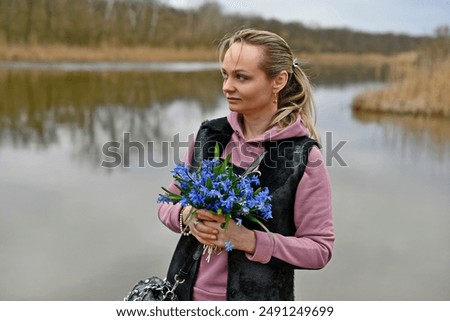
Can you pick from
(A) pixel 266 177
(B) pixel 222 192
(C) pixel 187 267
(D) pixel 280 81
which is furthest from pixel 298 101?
(C) pixel 187 267

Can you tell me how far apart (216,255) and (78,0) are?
278 inches

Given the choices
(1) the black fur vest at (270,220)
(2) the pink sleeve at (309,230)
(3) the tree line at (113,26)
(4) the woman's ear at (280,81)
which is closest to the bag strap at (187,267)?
(1) the black fur vest at (270,220)

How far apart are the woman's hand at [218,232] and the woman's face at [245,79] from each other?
0.22 meters

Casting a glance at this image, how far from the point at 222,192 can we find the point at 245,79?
0.24 meters

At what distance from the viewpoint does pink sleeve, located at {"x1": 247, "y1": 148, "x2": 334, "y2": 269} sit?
3.88 ft

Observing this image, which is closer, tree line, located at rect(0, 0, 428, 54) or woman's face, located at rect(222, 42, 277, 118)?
woman's face, located at rect(222, 42, 277, 118)

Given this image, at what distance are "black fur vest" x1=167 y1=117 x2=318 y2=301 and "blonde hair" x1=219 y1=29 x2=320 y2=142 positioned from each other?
0.18 ft

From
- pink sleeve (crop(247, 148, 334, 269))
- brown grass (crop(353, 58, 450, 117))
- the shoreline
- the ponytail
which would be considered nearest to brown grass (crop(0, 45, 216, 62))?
the shoreline

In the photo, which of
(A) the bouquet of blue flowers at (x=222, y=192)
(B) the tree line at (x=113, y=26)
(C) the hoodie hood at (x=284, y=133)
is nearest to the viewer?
(A) the bouquet of blue flowers at (x=222, y=192)

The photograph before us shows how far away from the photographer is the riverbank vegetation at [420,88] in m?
5.75

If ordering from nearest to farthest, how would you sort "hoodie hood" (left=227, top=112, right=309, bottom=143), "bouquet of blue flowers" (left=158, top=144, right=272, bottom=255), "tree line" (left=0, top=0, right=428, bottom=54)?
"bouquet of blue flowers" (left=158, top=144, right=272, bottom=255) < "hoodie hood" (left=227, top=112, right=309, bottom=143) < "tree line" (left=0, top=0, right=428, bottom=54)

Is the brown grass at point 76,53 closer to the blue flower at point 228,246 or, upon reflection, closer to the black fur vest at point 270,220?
the black fur vest at point 270,220

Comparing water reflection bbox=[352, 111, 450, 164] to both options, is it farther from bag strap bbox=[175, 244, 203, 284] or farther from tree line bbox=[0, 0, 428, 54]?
bag strap bbox=[175, 244, 203, 284]

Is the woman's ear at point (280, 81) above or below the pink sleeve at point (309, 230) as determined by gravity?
above
